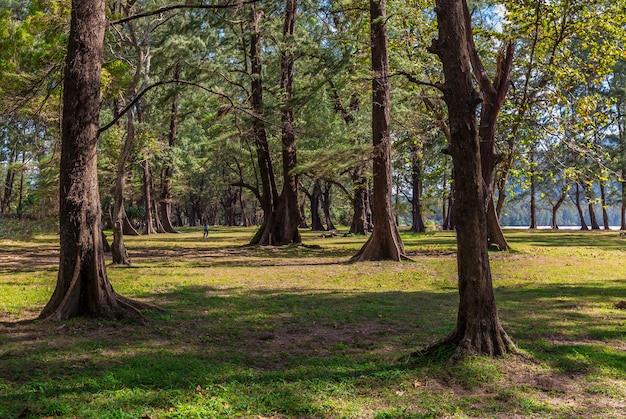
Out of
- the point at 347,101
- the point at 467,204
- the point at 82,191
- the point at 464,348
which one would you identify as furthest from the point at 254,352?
the point at 347,101

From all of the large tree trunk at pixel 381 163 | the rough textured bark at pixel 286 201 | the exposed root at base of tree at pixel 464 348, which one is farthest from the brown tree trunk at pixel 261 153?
the exposed root at base of tree at pixel 464 348

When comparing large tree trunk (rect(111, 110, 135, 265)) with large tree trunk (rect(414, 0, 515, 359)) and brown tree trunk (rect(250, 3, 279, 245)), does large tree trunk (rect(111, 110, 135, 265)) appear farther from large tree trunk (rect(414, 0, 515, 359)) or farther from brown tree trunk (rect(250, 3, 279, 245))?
large tree trunk (rect(414, 0, 515, 359))

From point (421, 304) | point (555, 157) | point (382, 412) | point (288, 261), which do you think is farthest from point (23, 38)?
point (555, 157)

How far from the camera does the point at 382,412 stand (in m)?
4.28

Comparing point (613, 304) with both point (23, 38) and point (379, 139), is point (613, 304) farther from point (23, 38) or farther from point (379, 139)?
point (23, 38)

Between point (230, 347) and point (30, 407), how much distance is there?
2.64 m

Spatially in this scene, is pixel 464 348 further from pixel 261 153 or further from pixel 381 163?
pixel 261 153

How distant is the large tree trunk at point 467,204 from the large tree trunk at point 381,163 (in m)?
10.9

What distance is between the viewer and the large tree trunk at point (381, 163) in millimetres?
16703

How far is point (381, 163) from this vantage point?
666 inches

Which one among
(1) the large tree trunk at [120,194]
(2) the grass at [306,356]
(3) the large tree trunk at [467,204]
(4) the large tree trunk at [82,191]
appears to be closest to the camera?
(2) the grass at [306,356]

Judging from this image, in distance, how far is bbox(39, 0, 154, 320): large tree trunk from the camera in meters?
7.63

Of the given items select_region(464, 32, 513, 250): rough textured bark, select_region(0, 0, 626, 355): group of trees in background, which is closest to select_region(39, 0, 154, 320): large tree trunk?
select_region(0, 0, 626, 355): group of trees in background

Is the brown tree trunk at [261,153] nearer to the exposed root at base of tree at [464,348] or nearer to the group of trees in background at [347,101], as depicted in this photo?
the group of trees in background at [347,101]
